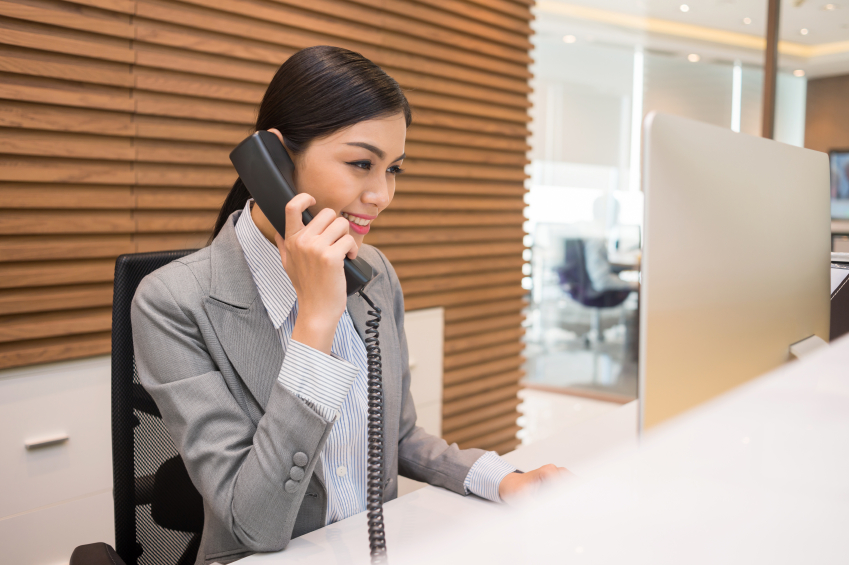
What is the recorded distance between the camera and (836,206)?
436 cm

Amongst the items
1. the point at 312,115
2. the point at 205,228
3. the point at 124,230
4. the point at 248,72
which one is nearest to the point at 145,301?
the point at 312,115

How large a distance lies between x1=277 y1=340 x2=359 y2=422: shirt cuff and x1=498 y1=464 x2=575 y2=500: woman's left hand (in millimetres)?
308

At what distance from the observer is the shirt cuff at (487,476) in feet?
3.45

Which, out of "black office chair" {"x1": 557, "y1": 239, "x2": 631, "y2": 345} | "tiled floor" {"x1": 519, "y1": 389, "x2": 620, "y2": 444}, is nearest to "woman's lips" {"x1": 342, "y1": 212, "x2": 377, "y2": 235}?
"tiled floor" {"x1": 519, "y1": 389, "x2": 620, "y2": 444}

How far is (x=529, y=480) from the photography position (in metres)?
1.02

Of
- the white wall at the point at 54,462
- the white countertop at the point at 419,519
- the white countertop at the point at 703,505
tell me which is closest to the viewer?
the white countertop at the point at 703,505

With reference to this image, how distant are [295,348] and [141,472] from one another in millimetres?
475

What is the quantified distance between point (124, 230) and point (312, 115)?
1067 millimetres

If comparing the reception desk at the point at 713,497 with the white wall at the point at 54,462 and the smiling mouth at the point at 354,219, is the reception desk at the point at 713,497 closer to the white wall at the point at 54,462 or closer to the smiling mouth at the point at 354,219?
the smiling mouth at the point at 354,219

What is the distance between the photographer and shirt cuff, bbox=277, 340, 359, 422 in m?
0.95

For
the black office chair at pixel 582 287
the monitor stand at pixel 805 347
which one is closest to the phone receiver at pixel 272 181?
the monitor stand at pixel 805 347

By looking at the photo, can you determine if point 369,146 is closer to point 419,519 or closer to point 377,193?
point 377,193

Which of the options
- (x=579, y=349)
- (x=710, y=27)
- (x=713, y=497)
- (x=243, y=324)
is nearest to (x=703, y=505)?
(x=713, y=497)

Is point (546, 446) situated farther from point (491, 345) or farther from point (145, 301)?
point (491, 345)
